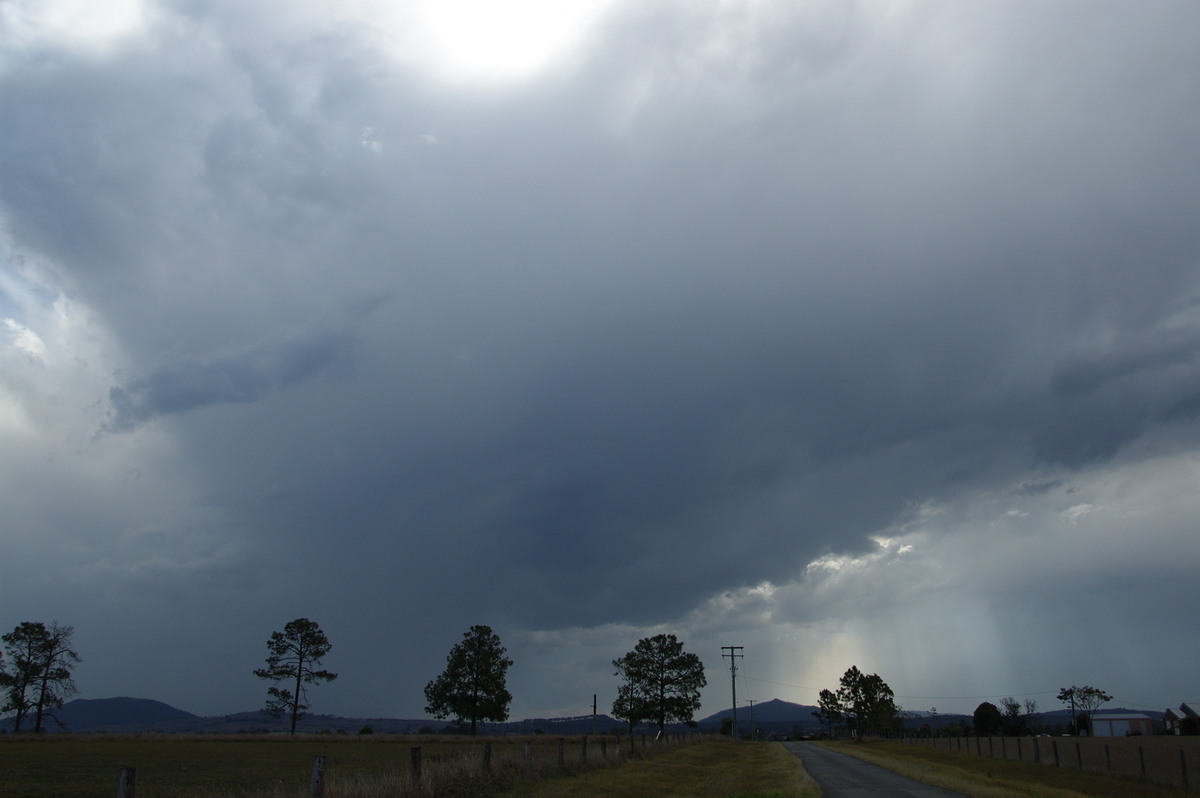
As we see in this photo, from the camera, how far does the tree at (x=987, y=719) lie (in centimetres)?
13475

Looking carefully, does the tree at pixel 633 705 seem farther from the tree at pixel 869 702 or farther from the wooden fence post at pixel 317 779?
the wooden fence post at pixel 317 779

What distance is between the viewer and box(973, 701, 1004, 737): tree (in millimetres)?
134750

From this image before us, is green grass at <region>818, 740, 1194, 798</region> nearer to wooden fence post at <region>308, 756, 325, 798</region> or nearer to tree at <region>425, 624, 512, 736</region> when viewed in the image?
Answer: wooden fence post at <region>308, 756, 325, 798</region>

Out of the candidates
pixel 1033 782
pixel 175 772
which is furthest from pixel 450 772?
pixel 1033 782

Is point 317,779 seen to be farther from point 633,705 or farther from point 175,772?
point 633,705

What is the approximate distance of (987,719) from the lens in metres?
138

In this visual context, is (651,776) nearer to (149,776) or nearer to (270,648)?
(149,776)

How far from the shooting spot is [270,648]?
317 feet

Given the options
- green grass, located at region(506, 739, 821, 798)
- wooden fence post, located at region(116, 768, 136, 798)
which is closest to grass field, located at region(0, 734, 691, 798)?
green grass, located at region(506, 739, 821, 798)

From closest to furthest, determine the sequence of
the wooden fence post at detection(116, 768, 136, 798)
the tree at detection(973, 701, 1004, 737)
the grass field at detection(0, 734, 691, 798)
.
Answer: the wooden fence post at detection(116, 768, 136, 798) < the grass field at detection(0, 734, 691, 798) < the tree at detection(973, 701, 1004, 737)

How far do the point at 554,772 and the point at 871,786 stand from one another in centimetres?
1199

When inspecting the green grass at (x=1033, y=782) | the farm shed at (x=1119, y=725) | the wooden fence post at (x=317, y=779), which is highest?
the wooden fence post at (x=317, y=779)

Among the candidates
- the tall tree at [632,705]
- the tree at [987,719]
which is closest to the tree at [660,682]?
the tall tree at [632,705]

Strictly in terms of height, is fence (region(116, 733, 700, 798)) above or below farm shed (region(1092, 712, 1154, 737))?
above
